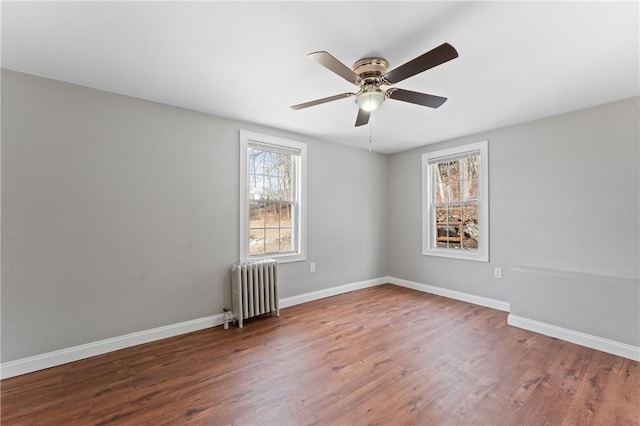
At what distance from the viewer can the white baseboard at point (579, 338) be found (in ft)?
8.16

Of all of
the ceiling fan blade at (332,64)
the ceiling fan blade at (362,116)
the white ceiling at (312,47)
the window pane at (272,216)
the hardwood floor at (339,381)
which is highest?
the white ceiling at (312,47)

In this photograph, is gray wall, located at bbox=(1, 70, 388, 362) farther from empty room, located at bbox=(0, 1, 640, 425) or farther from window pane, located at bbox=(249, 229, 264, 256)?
window pane, located at bbox=(249, 229, 264, 256)

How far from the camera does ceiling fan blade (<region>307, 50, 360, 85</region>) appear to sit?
1.62m

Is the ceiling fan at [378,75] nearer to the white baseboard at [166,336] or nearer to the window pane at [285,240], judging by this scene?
the window pane at [285,240]

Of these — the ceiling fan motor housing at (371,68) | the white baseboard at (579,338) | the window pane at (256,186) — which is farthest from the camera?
the window pane at (256,186)

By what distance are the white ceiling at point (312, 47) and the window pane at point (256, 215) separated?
4.10 ft

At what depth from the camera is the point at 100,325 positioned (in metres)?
2.55

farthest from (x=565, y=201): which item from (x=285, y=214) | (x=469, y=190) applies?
(x=285, y=214)

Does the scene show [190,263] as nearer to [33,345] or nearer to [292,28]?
[33,345]

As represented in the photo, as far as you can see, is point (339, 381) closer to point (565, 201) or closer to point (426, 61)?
point (426, 61)

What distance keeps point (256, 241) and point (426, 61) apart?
9.19 feet

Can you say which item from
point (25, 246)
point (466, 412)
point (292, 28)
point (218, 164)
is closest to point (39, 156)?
point (25, 246)

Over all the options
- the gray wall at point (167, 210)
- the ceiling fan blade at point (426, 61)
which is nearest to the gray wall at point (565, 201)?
the gray wall at point (167, 210)

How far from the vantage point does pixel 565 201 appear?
3.20 metres
